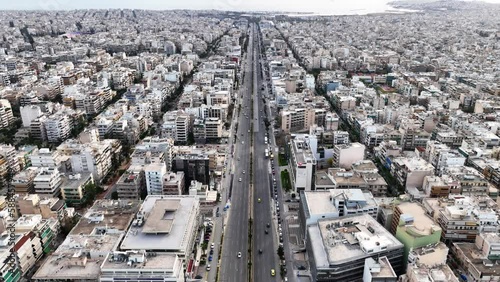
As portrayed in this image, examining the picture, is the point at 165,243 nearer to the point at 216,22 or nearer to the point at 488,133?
the point at 488,133

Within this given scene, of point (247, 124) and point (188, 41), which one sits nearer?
point (247, 124)

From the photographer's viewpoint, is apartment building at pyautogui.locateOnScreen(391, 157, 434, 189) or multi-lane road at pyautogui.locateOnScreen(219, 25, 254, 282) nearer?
multi-lane road at pyautogui.locateOnScreen(219, 25, 254, 282)

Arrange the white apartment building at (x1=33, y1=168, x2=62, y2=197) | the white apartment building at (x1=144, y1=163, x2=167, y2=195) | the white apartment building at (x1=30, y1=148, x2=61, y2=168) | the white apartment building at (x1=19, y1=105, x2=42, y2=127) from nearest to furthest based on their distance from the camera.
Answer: the white apartment building at (x1=144, y1=163, x2=167, y2=195) → the white apartment building at (x1=33, y1=168, x2=62, y2=197) → the white apartment building at (x1=30, y1=148, x2=61, y2=168) → the white apartment building at (x1=19, y1=105, x2=42, y2=127)

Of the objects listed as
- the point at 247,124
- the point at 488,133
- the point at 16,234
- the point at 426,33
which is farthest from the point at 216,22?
the point at 16,234

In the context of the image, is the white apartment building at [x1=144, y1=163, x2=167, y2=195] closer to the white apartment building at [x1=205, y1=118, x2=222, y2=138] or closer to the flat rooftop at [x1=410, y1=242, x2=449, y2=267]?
the white apartment building at [x1=205, y1=118, x2=222, y2=138]

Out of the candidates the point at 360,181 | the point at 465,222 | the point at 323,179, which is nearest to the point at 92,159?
the point at 323,179

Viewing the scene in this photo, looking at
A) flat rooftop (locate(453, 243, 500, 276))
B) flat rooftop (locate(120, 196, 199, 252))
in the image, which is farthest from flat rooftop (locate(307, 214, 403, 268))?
flat rooftop (locate(120, 196, 199, 252))

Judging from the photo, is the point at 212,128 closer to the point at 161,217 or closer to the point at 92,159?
the point at 92,159

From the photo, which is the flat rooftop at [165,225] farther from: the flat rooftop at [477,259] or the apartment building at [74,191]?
the flat rooftop at [477,259]
